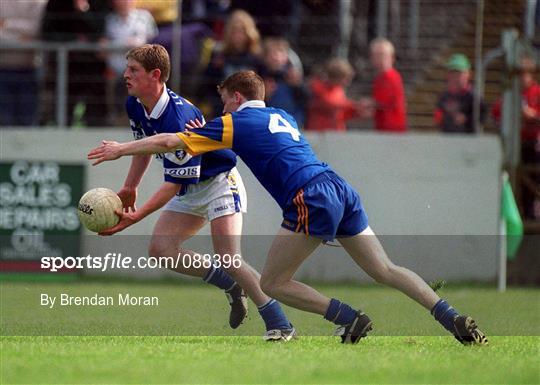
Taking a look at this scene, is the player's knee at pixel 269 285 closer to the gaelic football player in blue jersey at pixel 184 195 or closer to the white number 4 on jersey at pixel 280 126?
the gaelic football player in blue jersey at pixel 184 195

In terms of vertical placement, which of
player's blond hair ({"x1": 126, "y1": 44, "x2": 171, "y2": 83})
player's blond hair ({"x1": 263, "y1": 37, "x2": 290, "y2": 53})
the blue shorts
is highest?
player's blond hair ({"x1": 126, "y1": 44, "x2": 171, "y2": 83})

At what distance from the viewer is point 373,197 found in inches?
670

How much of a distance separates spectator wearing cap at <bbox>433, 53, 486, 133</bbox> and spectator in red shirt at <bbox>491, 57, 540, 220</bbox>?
2.09ft

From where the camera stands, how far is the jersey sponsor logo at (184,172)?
32.8 feet

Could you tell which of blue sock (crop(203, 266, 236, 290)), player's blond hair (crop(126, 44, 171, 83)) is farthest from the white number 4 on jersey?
blue sock (crop(203, 266, 236, 290))

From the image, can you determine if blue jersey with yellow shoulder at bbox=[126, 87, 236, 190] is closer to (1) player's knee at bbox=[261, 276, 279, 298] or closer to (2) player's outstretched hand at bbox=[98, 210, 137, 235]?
(2) player's outstretched hand at bbox=[98, 210, 137, 235]

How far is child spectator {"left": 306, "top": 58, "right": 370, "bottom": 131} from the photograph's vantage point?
16469 millimetres

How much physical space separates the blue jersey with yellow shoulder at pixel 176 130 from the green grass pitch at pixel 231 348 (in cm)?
124

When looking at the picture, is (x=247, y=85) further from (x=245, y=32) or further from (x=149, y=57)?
(x=245, y=32)

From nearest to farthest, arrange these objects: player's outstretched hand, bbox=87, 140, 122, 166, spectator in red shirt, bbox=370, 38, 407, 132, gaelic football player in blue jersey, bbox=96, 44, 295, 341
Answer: player's outstretched hand, bbox=87, 140, 122, 166, gaelic football player in blue jersey, bbox=96, 44, 295, 341, spectator in red shirt, bbox=370, 38, 407, 132

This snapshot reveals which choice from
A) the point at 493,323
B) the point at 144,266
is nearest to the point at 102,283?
the point at 144,266

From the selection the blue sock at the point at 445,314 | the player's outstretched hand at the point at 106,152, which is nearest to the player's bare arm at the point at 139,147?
the player's outstretched hand at the point at 106,152

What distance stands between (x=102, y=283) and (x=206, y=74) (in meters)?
2.93
